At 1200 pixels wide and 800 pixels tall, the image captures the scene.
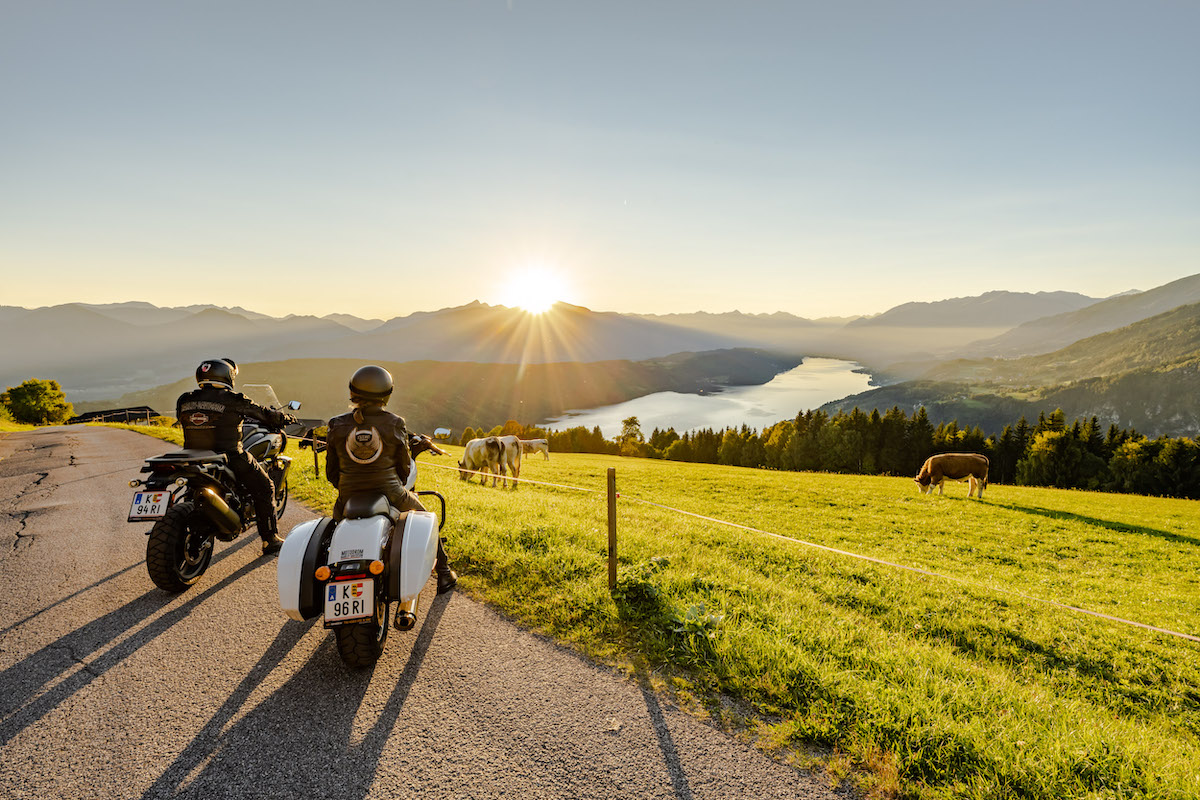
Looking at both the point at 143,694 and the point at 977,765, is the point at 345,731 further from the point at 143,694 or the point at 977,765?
the point at 977,765

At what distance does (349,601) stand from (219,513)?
12.3 feet

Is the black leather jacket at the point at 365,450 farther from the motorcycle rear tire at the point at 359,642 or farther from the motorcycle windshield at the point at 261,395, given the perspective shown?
the motorcycle windshield at the point at 261,395

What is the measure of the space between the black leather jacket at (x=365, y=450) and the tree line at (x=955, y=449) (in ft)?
210

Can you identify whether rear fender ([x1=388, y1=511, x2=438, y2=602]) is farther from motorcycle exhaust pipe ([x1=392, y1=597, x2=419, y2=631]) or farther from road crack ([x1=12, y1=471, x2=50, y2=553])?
road crack ([x1=12, y1=471, x2=50, y2=553])

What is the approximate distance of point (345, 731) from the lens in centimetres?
401

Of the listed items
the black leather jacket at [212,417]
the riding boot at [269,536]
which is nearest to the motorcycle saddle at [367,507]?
the black leather jacket at [212,417]

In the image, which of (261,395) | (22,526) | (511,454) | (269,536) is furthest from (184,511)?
(511,454)

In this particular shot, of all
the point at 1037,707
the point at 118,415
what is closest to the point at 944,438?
the point at 1037,707

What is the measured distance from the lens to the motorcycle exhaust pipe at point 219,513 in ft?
21.9

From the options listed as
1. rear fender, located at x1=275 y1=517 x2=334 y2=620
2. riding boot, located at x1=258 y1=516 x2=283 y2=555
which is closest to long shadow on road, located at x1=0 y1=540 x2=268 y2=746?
riding boot, located at x1=258 y1=516 x2=283 y2=555

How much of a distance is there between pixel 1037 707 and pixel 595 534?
5906mm

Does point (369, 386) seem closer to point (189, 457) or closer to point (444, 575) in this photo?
point (444, 575)

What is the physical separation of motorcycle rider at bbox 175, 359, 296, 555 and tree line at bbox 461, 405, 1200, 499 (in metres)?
63.4

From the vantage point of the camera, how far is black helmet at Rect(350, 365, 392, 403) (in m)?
5.31
